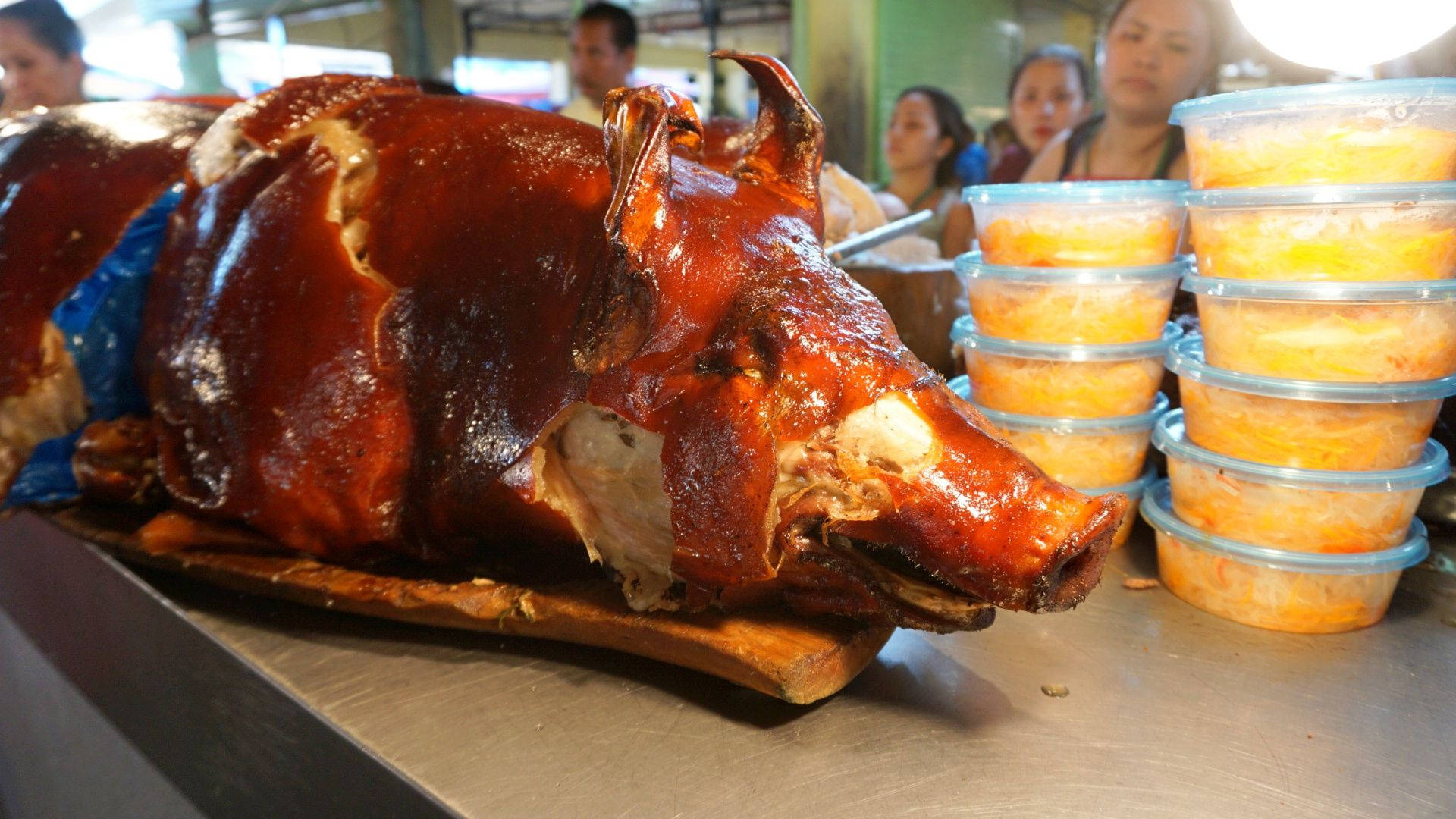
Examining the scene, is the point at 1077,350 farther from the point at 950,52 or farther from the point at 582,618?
the point at 950,52

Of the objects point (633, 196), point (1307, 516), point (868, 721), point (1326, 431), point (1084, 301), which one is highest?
point (633, 196)

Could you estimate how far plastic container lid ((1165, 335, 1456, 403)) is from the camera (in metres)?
1.12

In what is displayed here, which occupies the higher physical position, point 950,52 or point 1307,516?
point 950,52

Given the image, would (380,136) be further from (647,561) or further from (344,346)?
(647,561)

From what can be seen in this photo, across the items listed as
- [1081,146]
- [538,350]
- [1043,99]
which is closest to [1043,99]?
[1043,99]

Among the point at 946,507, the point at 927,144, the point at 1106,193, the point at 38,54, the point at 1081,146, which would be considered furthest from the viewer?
the point at 927,144

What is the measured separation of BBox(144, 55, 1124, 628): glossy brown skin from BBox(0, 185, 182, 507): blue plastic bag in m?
0.12

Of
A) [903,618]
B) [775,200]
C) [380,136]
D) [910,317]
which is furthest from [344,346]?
[910,317]

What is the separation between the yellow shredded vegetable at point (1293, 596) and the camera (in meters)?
1.18

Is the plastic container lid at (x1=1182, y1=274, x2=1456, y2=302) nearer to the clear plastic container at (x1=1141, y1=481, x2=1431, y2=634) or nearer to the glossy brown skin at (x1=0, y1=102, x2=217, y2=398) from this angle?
the clear plastic container at (x1=1141, y1=481, x2=1431, y2=634)

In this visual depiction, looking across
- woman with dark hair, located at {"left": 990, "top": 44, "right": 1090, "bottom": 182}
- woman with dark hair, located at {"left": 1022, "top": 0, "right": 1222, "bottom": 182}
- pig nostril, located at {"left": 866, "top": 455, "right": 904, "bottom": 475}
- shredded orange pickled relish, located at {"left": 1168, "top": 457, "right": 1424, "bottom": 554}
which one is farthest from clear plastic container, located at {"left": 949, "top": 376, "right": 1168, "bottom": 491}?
woman with dark hair, located at {"left": 990, "top": 44, "right": 1090, "bottom": 182}

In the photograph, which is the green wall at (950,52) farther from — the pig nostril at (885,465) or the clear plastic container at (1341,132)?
the pig nostril at (885,465)

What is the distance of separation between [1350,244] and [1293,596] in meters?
0.46

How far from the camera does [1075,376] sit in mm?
1445
